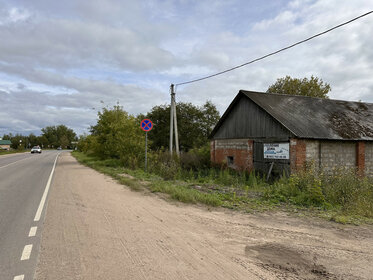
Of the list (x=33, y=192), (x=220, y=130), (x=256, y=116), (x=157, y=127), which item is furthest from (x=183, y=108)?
(x=33, y=192)

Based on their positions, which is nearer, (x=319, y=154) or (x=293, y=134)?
(x=293, y=134)

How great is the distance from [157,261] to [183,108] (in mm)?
37988

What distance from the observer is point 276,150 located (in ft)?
52.5

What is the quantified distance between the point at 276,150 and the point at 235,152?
387cm

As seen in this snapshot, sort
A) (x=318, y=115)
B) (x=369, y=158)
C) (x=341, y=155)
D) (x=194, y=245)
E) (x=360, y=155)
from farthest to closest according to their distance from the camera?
1. (x=318, y=115)
2. (x=369, y=158)
3. (x=360, y=155)
4. (x=341, y=155)
5. (x=194, y=245)

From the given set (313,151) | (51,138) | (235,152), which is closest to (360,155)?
(313,151)

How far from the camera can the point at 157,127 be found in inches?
1597

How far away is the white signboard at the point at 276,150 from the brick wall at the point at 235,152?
143 cm

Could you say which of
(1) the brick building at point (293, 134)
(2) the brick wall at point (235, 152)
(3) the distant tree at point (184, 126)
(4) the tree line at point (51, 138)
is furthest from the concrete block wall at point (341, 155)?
(4) the tree line at point (51, 138)

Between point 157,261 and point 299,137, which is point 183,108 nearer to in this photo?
point 299,137

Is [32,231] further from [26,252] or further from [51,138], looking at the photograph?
[51,138]

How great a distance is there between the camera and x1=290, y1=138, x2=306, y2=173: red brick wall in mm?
Answer: 14734

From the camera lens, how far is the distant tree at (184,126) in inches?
1566

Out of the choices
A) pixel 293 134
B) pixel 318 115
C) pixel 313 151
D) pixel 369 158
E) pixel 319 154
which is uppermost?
pixel 318 115
